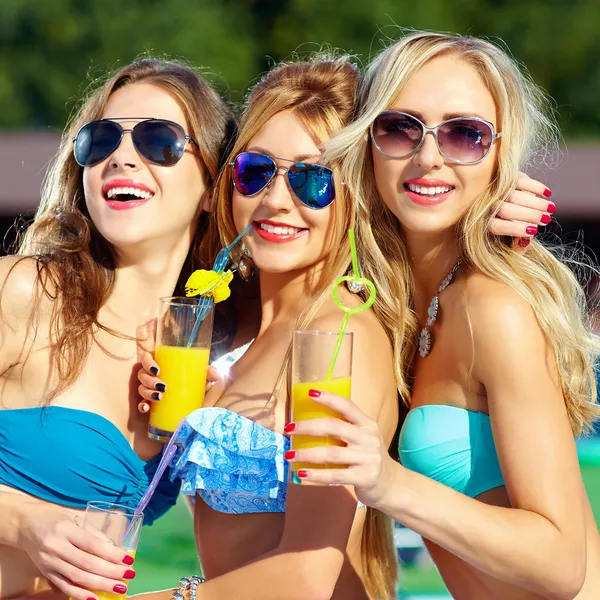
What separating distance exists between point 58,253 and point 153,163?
513 mm

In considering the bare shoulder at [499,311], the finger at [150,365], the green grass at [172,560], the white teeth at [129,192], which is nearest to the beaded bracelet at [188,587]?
the finger at [150,365]

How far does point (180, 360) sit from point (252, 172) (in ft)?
2.34

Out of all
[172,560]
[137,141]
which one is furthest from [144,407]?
[172,560]

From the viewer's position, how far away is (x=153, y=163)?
3688mm

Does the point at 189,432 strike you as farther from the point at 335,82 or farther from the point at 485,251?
the point at 335,82

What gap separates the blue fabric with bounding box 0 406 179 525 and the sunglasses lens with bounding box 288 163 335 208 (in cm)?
107

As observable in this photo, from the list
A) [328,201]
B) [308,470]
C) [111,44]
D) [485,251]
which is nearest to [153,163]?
[328,201]

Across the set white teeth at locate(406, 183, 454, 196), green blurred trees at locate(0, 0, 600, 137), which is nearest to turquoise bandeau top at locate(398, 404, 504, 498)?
white teeth at locate(406, 183, 454, 196)

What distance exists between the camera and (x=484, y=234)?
10.6 feet

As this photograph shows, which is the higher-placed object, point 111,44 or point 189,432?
point 111,44

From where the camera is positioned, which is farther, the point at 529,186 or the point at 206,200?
the point at 206,200

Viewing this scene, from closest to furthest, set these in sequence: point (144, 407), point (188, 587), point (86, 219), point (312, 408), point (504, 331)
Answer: point (312, 408)
point (504, 331)
point (188, 587)
point (144, 407)
point (86, 219)

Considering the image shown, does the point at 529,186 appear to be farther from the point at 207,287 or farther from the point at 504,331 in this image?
the point at 207,287

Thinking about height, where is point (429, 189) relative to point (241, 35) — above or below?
below
